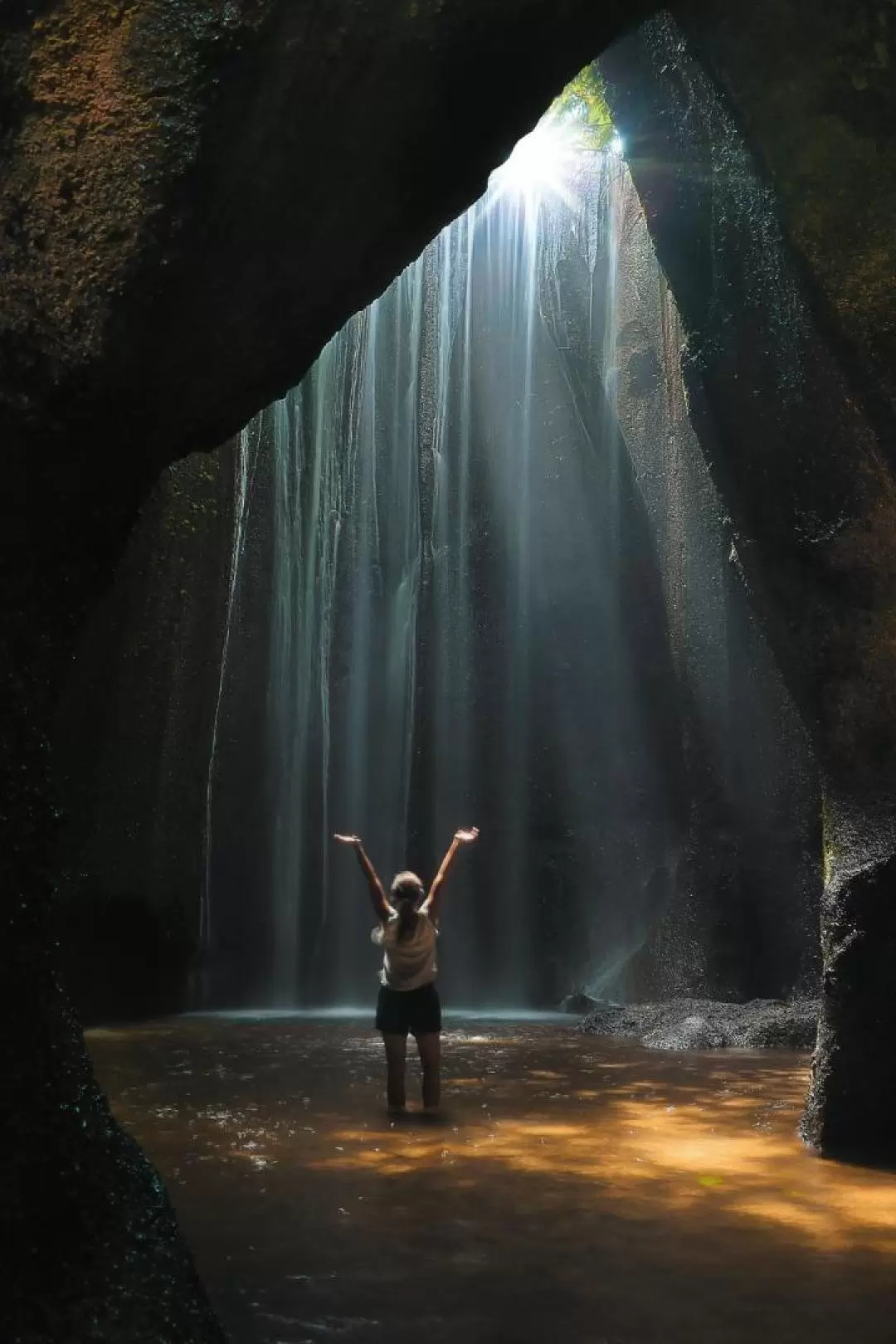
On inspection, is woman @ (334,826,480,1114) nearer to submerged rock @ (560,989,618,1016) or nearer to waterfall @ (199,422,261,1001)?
submerged rock @ (560,989,618,1016)

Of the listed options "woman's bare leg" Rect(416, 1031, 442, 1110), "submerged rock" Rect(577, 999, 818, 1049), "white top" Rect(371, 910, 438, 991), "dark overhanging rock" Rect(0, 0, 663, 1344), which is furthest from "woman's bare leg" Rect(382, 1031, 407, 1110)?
"submerged rock" Rect(577, 999, 818, 1049)

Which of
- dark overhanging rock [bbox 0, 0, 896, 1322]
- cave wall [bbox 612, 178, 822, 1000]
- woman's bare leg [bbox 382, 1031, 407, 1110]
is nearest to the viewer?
dark overhanging rock [bbox 0, 0, 896, 1322]

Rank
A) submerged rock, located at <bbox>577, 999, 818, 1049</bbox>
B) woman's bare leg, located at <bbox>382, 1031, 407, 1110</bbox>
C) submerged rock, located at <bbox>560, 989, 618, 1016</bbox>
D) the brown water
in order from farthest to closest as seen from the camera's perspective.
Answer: submerged rock, located at <bbox>560, 989, 618, 1016</bbox> → submerged rock, located at <bbox>577, 999, 818, 1049</bbox> → woman's bare leg, located at <bbox>382, 1031, 407, 1110</bbox> → the brown water

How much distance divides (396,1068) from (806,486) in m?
3.78

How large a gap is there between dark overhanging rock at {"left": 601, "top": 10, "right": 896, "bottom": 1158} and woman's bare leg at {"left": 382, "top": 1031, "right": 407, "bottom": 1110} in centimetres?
211

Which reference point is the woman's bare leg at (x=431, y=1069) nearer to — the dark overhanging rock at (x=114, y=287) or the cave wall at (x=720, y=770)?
the dark overhanging rock at (x=114, y=287)

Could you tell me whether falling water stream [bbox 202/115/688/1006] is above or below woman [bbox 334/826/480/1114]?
above

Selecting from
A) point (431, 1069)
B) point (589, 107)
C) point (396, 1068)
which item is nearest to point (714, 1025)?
point (431, 1069)

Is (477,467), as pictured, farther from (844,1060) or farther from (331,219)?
(331,219)

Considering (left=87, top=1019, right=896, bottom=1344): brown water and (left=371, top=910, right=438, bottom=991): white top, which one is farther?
(left=371, top=910, right=438, bottom=991): white top

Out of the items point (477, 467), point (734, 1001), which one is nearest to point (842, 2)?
point (734, 1001)

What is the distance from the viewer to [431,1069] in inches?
254

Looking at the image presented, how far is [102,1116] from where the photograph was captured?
293cm

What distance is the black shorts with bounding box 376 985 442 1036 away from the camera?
6305mm
